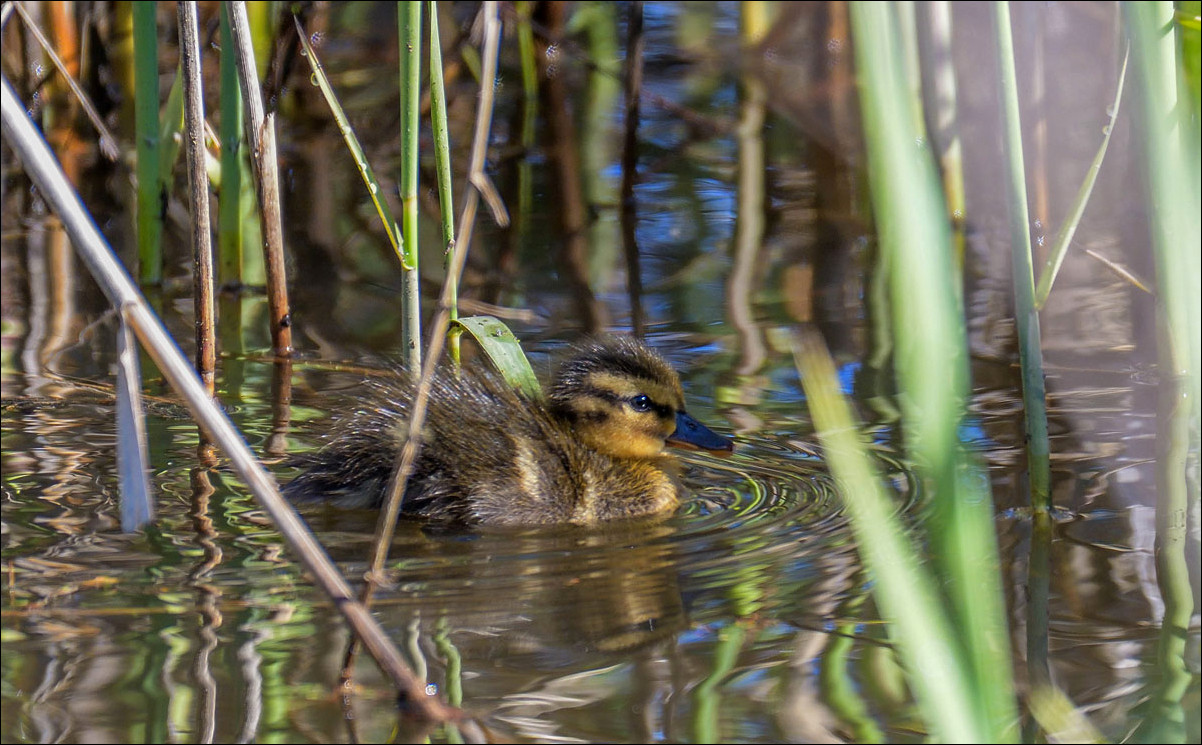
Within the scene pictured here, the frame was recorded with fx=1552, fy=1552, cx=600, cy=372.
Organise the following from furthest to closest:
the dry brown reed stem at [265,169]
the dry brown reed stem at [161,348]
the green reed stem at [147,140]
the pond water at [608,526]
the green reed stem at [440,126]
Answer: the green reed stem at [147,140] < the dry brown reed stem at [265,169] < the green reed stem at [440,126] < the pond water at [608,526] < the dry brown reed stem at [161,348]

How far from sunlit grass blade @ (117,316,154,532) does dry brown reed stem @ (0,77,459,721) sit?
0.09 feet

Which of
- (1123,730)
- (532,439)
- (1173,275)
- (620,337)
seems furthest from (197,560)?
(1173,275)

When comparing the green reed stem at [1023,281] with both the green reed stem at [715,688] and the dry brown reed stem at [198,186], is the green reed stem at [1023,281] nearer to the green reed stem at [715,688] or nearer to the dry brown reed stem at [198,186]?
the green reed stem at [715,688]

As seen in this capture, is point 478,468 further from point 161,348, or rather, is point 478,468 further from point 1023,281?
point 161,348

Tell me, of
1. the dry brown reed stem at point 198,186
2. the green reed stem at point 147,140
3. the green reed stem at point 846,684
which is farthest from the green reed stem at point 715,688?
the green reed stem at point 147,140

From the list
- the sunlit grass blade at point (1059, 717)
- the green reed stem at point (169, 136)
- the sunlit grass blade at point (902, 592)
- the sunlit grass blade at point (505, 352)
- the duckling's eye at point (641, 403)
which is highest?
the green reed stem at point (169, 136)

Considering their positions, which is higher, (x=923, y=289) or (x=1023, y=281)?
(x=1023, y=281)

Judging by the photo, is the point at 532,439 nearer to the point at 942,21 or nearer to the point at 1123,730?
the point at 1123,730

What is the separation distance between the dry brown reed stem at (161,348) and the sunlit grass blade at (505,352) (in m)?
1.35

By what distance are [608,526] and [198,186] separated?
124 centimetres

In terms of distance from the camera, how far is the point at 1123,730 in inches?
85.1

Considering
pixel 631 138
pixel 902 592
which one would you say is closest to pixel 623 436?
pixel 902 592

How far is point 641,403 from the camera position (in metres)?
3.45

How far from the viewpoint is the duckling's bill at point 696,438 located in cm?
338
